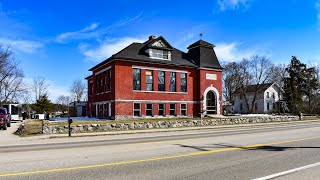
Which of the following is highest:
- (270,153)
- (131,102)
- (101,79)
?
(101,79)

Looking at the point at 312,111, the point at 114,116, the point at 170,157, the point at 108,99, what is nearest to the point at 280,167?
the point at 170,157

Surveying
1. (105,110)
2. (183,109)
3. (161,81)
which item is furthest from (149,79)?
(105,110)

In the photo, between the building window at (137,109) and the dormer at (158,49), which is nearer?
the building window at (137,109)

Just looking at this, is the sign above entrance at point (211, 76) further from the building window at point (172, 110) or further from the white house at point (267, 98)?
the white house at point (267, 98)

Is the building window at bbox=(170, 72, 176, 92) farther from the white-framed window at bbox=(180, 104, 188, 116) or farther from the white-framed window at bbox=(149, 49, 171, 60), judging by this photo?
the white-framed window at bbox=(180, 104, 188, 116)

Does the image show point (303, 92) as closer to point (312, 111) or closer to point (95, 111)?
point (312, 111)

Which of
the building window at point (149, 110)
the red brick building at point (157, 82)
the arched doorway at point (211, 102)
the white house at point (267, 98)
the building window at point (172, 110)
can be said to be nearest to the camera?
the red brick building at point (157, 82)

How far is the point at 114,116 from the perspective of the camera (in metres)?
36.8

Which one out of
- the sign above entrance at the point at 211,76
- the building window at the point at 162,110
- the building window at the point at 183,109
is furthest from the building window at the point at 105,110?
the sign above entrance at the point at 211,76

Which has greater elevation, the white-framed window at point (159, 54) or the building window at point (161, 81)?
the white-framed window at point (159, 54)

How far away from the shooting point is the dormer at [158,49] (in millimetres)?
40250

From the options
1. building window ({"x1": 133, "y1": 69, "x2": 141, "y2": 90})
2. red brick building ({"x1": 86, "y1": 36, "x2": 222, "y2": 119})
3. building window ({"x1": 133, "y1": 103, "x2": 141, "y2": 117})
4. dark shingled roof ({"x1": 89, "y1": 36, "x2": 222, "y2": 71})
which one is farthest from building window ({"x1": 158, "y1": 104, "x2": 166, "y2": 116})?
dark shingled roof ({"x1": 89, "y1": 36, "x2": 222, "y2": 71})

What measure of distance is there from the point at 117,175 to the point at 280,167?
4.44m

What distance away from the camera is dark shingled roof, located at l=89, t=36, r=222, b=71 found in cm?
3862
